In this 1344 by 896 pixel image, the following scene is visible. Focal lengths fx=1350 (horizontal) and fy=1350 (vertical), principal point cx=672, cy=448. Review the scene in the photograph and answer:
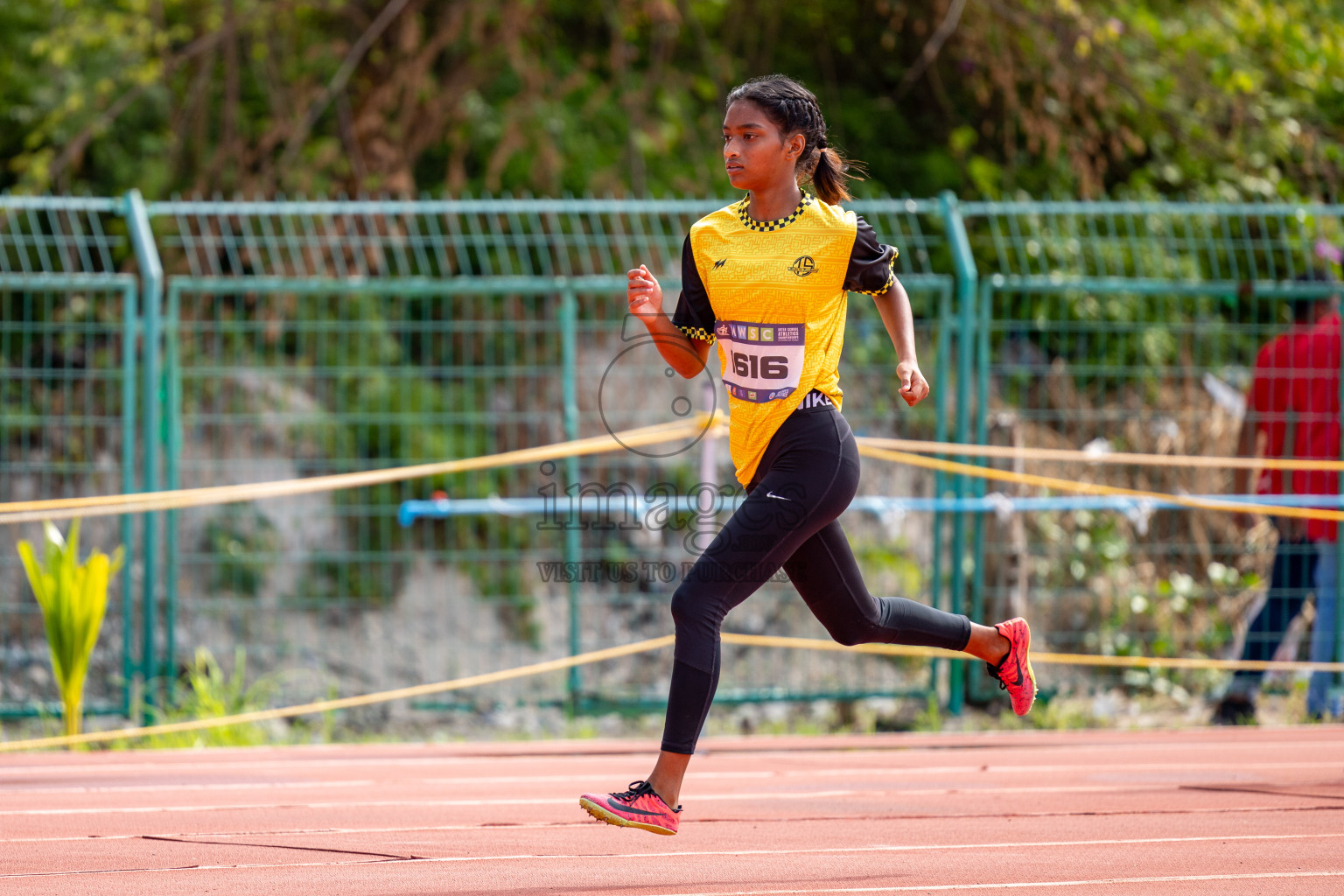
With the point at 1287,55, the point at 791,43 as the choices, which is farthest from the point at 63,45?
the point at 1287,55

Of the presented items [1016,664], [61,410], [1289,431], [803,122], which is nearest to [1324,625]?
[1289,431]

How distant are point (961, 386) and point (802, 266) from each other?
3.69 metres

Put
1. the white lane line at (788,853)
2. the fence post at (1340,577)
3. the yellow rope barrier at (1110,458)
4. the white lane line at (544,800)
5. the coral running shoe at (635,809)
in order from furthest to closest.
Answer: the fence post at (1340,577)
the yellow rope barrier at (1110,458)
the white lane line at (544,800)
the white lane line at (788,853)
the coral running shoe at (635,809)

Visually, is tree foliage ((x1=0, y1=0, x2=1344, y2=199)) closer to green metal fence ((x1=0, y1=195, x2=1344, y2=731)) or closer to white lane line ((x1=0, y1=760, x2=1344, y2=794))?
green metal fence ((x1=0, y1=195, x2=1344, y2=731))

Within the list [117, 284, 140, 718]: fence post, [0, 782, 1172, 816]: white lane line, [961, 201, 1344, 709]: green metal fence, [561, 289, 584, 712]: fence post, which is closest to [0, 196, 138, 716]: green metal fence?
[117, 284, 140, 718]: fence post

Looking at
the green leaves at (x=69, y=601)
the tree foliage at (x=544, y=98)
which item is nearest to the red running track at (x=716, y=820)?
the green leaves at (x=69, y=601)

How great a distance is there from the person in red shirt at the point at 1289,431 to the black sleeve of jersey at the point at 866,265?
4296mm

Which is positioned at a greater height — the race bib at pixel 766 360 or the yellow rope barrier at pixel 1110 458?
the race bib at pixel 766 360

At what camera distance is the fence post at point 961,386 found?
716cm

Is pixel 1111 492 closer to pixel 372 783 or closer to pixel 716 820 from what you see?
pixel 716 820

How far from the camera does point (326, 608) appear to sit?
330 inches

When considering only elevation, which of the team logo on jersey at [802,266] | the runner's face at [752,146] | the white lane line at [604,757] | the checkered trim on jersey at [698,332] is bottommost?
the white lane line at [604,757]

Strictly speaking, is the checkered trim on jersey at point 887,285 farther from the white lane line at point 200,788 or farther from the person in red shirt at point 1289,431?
the person in red shirt at point 1289,431

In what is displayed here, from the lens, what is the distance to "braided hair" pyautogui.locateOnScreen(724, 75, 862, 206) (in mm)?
3725
